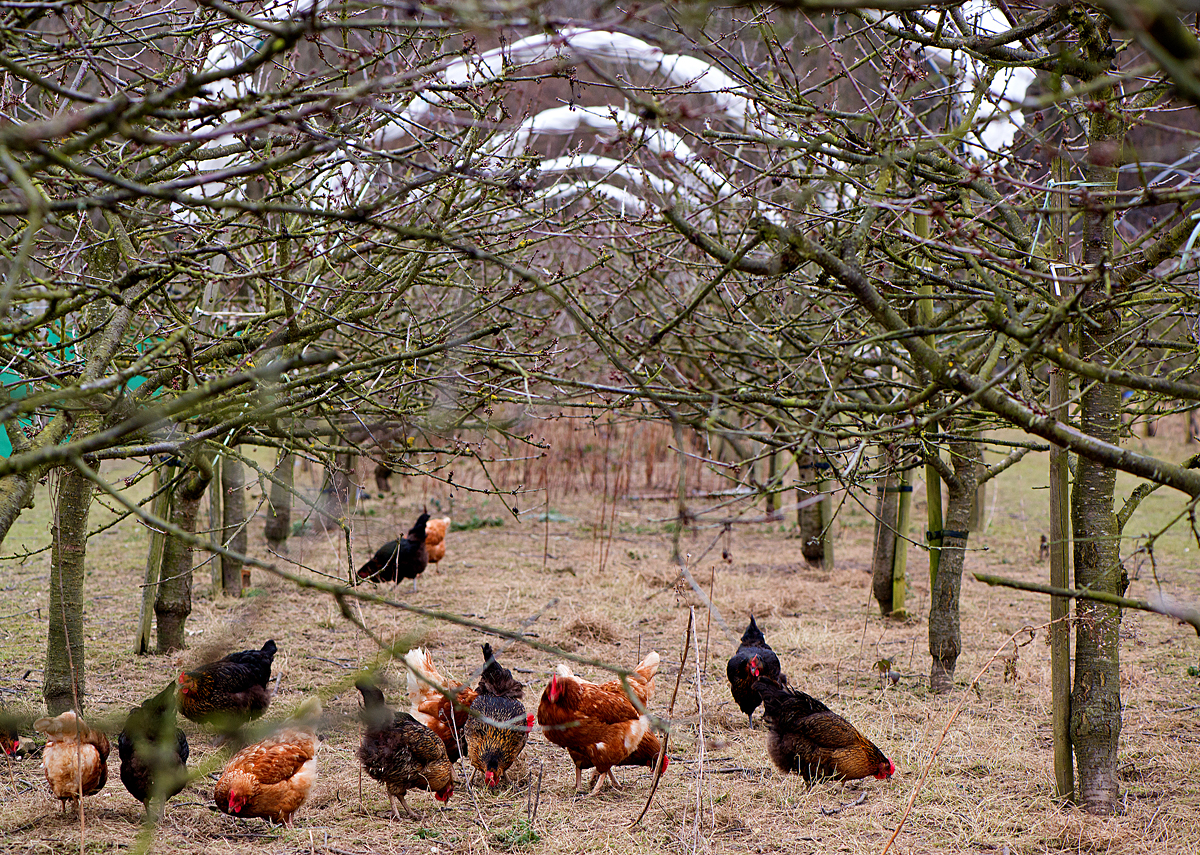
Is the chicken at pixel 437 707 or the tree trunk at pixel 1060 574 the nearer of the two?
the tree trunk at pixel 1060 574

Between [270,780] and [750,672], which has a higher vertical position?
[750,672]

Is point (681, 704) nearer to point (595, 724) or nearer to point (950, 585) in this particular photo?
point (595, 724)

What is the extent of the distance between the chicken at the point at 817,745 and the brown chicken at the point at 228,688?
265 cm

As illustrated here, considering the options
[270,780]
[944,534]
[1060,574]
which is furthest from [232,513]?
[1060,574]

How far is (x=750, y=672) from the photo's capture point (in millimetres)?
5211

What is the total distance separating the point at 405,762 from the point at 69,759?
1.35 meters

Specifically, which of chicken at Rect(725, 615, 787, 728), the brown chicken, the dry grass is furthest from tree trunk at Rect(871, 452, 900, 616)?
the brown chicken

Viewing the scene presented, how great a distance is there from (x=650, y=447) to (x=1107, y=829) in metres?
10.7

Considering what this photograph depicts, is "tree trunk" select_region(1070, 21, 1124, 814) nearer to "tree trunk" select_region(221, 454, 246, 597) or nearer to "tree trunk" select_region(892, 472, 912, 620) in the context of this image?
"tree trunk" select_region(892, 472, 912, 620)

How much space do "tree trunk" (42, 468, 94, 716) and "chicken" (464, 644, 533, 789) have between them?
1.86 m

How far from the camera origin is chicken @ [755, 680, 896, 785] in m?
4.41

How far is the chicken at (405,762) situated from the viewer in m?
4.22

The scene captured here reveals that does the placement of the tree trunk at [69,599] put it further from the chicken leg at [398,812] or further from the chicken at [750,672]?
the chicken at [750,672]

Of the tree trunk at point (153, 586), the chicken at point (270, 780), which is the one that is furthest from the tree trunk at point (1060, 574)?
the tree trunk at point (153, 586)
